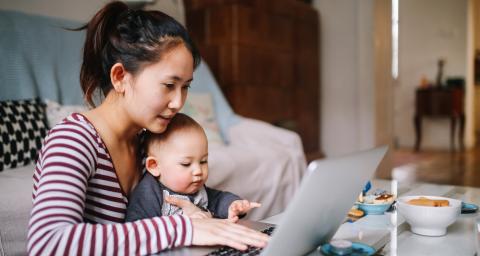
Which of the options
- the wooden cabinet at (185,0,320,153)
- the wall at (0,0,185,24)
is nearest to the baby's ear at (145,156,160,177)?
the wall at (0,0,185,24)

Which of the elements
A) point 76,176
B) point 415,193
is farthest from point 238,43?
point 76,176

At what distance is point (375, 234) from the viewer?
0.99 m

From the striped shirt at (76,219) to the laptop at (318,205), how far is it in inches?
1.9

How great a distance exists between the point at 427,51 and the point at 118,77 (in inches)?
241

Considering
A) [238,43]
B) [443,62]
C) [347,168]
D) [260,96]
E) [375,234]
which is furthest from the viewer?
[443,62]

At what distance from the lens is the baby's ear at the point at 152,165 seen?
1065 millimetres

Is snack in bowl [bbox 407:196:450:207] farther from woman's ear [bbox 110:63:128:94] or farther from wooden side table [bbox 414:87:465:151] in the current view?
wooden side table [bbox 414:87:465:151]

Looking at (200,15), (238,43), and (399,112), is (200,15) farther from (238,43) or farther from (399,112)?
(399,112)

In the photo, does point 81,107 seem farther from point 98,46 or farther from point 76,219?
point 76,219

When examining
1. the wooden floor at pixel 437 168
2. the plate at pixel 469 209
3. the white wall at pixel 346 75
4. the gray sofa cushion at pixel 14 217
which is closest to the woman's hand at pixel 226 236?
the plate at pixel 469 209

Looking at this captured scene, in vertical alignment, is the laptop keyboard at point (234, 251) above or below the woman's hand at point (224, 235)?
below

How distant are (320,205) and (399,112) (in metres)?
6.22

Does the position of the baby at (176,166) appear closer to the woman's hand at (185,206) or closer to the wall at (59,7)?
the woman's hand at (185,206)

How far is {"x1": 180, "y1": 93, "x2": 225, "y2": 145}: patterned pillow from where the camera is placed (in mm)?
2670
